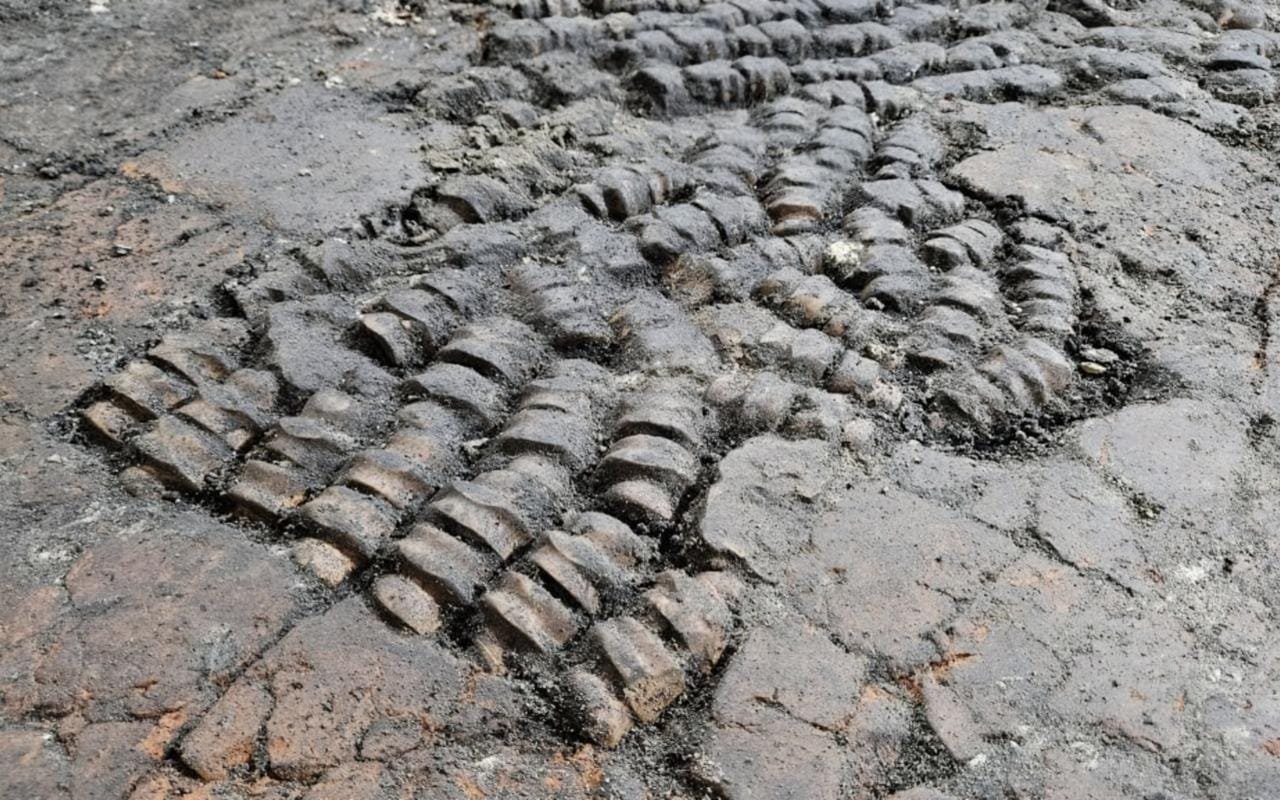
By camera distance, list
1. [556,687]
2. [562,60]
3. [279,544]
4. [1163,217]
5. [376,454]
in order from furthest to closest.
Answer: [562,60] → [1163,217] → [376,454] → [279,544] → [556,687]

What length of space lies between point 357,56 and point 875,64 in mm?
1417

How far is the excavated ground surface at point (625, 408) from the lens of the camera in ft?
5.41

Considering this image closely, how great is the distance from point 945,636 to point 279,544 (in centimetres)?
104

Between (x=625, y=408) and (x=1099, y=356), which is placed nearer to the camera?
(x=625, y=408)

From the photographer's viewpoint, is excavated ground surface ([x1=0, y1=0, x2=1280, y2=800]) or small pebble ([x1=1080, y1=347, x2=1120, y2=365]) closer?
excavated ground surface ([x1=0, y1=0, x2=1280, y2=800])

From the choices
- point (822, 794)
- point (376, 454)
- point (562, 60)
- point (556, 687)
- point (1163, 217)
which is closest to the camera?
point (822, 794)

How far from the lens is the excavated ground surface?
1.65 meters

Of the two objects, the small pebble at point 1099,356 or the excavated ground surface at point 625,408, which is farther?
the small pebble at point 1099,356

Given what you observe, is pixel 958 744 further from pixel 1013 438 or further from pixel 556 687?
pixel 1013 438

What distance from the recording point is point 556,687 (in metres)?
1.69

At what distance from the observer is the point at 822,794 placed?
1582 millimetres

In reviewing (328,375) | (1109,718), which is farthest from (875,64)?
(1109,718)

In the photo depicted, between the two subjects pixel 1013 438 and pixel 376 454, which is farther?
pixel 1013 438

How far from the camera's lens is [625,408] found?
2.14m
